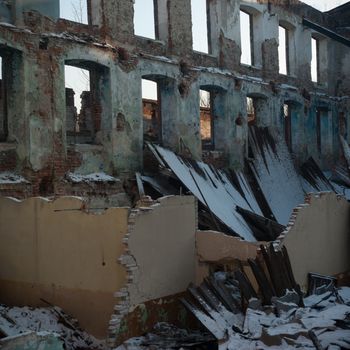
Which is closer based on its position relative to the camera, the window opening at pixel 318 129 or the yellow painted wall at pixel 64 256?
the yellow painted wall at pixel 64 256

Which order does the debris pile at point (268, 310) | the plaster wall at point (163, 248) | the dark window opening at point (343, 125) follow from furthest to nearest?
1. the dark window opening at point (343, 125)
2. the plaster wall at point (163, 248)
3. the debris pile at point (268, 310)

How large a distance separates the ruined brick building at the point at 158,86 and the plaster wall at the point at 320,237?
4058 millimetres

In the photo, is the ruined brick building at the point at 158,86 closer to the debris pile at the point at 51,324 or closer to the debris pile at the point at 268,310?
the debris pile at the point at 51,324

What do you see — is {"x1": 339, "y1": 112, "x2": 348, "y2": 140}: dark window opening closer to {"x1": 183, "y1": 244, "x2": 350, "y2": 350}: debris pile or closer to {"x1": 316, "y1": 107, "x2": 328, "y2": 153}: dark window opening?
{"x1": 316, "y1": 107, "x2": 328, "y2": 153}: dark window opening

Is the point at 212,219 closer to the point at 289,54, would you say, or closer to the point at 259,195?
the point at 259,195

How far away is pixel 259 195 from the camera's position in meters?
15.3

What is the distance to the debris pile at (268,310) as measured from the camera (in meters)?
7.38

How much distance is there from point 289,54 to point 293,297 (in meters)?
12.0

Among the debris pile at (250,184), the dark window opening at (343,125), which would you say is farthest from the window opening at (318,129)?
the debris pile at (250,184)

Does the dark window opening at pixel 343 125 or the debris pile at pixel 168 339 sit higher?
the dark window opening at pixel 343 125

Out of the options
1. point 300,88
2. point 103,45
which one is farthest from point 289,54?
point 103,45

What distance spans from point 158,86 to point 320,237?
571cm

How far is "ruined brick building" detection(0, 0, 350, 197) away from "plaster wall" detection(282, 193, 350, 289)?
4058mm

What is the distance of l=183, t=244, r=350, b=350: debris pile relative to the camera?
7.38m
